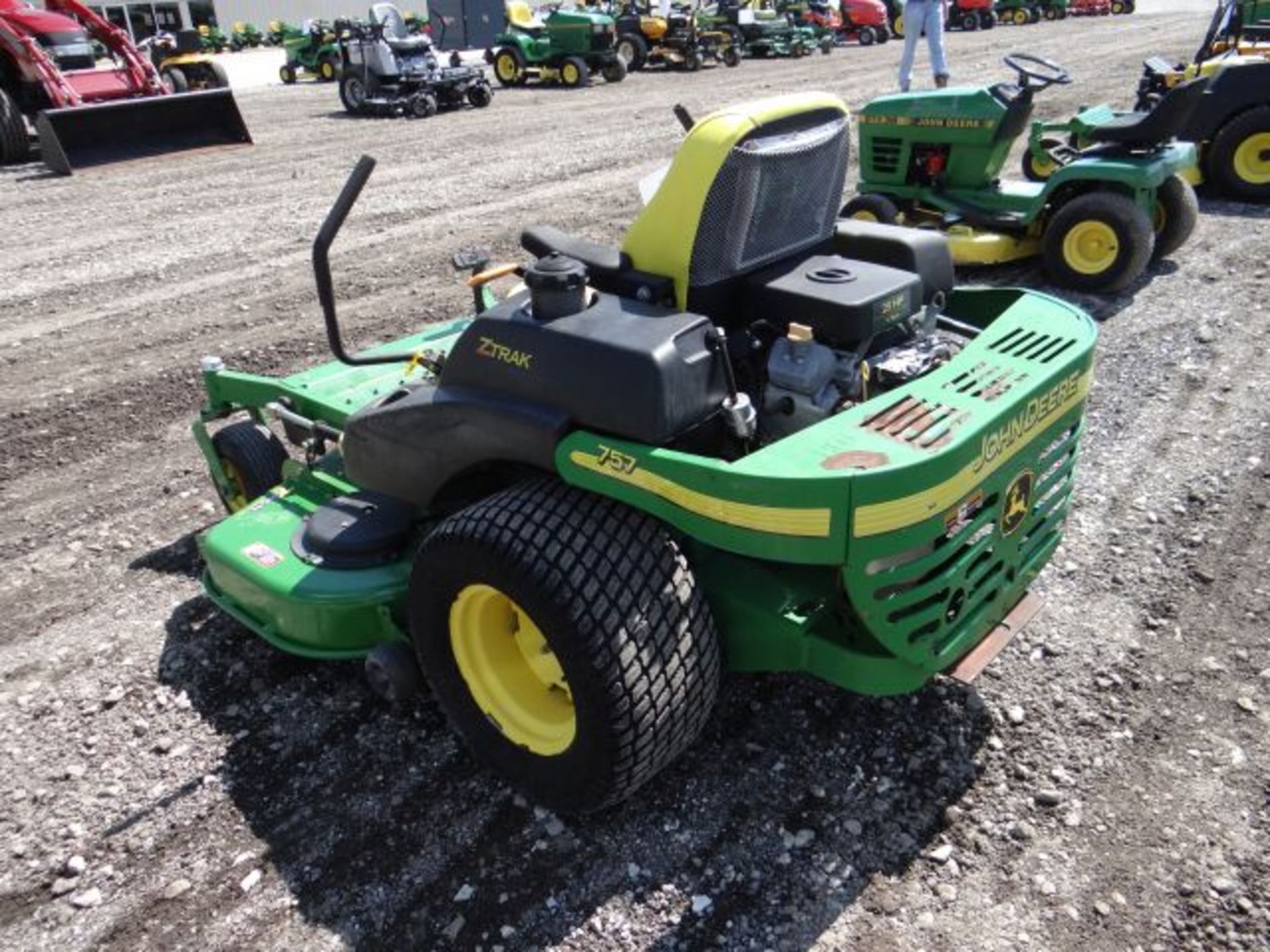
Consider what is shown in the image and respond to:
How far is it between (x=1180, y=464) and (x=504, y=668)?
303 cm

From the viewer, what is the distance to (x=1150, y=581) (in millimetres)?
3514

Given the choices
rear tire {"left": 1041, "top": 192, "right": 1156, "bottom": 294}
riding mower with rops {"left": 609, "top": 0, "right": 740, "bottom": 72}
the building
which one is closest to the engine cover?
rear tire {"left": 1041, "top": 192, "right": 1156, "bottom": 294}

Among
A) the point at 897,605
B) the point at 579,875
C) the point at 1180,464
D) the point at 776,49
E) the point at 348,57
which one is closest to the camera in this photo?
the point at 897,605

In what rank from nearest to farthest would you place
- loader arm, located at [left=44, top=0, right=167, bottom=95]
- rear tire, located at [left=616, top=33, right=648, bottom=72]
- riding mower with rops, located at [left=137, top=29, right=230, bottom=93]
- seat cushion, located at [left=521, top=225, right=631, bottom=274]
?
seat cushion, located at [left=521, top=225, right=631, bottom=274], loader arm, located at [left=44, top=0, right=167, bottom=95], riding mower with rops, located at [left=137, top=29, right=230, bottom=93], rear tire, located at [left=616, top=33, right=648, bottom=72]

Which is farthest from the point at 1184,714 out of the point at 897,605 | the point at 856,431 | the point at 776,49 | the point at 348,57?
the point at 776,49

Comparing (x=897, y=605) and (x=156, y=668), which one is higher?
(x=897, y=605)

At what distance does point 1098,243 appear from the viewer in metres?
6.24

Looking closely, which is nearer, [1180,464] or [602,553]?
[602,553]

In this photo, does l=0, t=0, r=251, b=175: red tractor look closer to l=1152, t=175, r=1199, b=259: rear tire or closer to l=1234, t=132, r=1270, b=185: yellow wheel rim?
l=1152, t=175, r=1199, b=259: rear tire

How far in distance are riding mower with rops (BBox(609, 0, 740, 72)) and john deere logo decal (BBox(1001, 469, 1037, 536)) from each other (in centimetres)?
1911

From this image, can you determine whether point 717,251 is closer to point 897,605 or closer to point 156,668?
point 897,605

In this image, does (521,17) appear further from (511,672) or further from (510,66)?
(511,672)

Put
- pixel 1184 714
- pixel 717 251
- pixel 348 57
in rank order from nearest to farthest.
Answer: pixel 717 251, pixel 1184 714, pixel 348 57

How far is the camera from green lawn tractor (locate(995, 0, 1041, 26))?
28375mm
